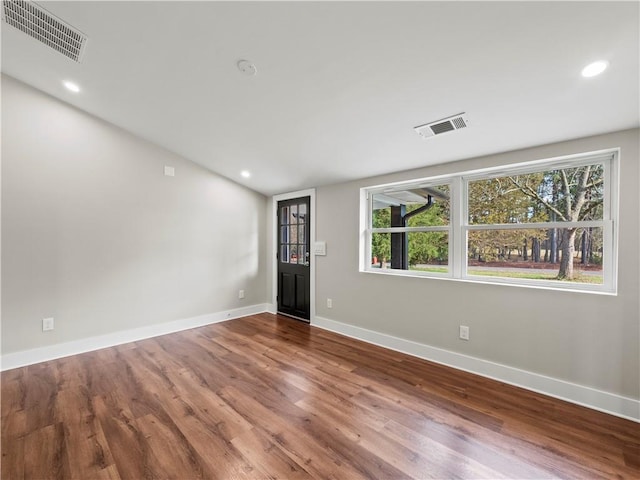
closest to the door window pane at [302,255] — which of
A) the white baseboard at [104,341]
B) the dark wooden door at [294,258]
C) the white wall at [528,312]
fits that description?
the dark wooden door at [294,258]

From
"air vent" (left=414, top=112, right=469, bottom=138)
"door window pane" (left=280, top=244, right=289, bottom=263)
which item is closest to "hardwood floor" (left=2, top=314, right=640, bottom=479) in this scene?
"door window pane" (left=280, top=244, right=289, bottom=263)

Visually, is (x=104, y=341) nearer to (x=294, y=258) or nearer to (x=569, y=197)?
(x=294, y=258)

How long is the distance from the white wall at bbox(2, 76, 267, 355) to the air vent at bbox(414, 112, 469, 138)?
3.10 metres

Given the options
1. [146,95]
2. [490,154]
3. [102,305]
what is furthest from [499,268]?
[102,305]

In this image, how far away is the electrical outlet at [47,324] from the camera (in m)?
2.90

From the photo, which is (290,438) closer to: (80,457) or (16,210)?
(80,457)

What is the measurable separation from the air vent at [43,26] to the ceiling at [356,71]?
9 cm

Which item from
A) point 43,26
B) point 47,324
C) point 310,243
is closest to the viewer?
point 43,26

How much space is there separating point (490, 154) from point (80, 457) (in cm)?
376

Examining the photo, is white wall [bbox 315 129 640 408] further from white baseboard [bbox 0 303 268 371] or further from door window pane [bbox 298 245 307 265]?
white baseboard [bbox 0 303 268 371]

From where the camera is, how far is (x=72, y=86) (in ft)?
8.89

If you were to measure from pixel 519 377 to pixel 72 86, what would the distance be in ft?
16.3

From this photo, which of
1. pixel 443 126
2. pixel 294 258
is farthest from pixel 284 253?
pixel 443 126

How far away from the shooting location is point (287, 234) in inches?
185
